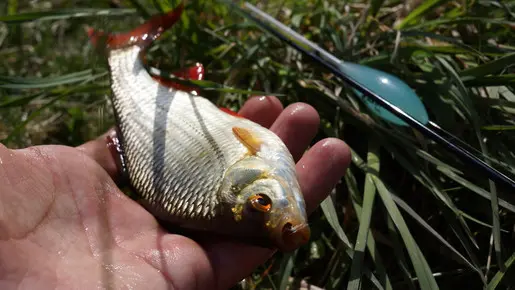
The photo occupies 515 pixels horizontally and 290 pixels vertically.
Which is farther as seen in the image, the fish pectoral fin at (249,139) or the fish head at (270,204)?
the fish pectoral fin at (249,139)

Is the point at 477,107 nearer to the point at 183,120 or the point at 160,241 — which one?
the point at 183,120

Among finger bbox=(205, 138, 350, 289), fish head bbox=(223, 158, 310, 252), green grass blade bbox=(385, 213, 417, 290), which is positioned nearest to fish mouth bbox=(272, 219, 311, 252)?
fish head bbox=(223, 158, 310, 252)

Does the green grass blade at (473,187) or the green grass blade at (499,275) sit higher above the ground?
the green grass blade at (473,187)

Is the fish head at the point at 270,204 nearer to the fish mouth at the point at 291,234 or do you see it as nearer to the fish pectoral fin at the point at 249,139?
the fish mouth at the point at 291,234

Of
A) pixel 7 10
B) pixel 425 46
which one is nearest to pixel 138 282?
pixel 425 46

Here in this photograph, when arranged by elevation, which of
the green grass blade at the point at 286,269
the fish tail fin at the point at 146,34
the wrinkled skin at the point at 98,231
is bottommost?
the green grass blade at the point at 286,269

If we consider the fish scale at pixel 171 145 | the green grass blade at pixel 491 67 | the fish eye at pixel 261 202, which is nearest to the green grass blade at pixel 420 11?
the green grass blade at pixel 491 67

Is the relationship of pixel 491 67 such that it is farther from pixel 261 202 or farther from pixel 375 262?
pixel 261 202

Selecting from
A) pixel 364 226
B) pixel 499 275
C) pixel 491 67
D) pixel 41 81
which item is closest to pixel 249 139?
pixel 364 226
